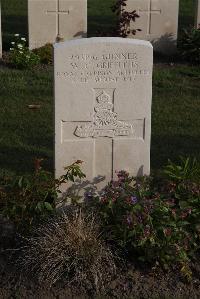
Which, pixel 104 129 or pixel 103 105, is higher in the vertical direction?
pixel 103 105

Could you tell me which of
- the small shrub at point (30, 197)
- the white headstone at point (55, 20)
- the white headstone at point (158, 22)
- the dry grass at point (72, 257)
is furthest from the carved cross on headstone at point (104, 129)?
the white headstone at point (158, 22)

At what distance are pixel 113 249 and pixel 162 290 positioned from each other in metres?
0.51

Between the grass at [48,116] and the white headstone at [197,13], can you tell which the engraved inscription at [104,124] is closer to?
the grass at [48,116]

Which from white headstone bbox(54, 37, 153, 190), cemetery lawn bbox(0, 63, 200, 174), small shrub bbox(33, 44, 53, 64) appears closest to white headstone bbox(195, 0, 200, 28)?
cemetery lawn bbox(0, 63, 200, 174)

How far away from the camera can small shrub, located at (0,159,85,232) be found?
548cm

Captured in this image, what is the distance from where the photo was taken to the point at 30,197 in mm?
5539

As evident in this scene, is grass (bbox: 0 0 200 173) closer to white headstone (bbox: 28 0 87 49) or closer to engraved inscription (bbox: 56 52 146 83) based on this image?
white headstone (bbox: 28 0 87 49)

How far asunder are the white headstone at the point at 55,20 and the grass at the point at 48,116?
95 cm

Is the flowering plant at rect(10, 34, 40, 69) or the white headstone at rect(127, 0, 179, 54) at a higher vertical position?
the white headstone at rect(127, 0, 179, 54)

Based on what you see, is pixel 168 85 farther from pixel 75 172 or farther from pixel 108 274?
pixel 108 274

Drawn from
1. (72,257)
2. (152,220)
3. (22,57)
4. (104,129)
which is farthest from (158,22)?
(72,257)

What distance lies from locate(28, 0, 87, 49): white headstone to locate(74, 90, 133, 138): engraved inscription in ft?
18.8

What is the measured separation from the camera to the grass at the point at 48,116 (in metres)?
7.40

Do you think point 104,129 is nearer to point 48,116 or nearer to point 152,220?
point 152,220
